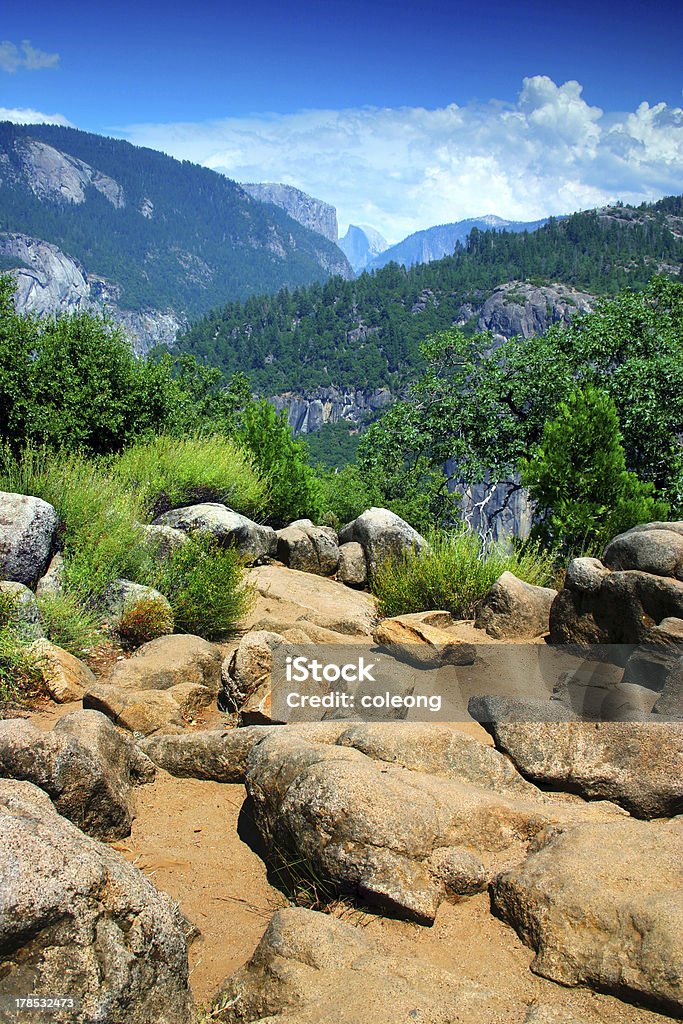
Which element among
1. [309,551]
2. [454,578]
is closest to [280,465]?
[309,551]

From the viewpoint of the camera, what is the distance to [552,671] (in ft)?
23.2

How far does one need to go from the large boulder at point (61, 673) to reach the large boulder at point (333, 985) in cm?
418


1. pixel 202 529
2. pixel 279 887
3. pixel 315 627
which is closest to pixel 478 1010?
pixel 279 887

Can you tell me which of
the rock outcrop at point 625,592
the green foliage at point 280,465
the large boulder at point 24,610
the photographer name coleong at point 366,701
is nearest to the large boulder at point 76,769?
the photographer name coleong at point 366,701

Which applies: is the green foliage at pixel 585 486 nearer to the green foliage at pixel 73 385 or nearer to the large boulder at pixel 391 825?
the large boulder at pixel 391 825

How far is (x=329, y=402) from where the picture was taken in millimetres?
141125

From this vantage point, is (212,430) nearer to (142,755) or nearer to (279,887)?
(142,755)

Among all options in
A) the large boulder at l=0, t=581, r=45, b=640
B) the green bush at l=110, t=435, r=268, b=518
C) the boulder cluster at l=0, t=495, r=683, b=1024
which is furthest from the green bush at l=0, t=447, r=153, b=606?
the green bush at l=110, t=435, r=268, b=518

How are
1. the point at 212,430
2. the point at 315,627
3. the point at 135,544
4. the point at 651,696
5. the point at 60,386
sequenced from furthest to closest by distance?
the point at 212,430
the point at 60,386
the point at 135,544
the point at 315,627
the point at 651,696

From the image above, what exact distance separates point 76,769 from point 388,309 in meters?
140

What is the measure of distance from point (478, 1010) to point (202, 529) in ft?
31.1

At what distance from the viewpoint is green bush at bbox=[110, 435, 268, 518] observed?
12.7 m

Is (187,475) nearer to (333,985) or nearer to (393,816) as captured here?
(393,816)

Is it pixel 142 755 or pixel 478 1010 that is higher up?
pixel 478 1010
